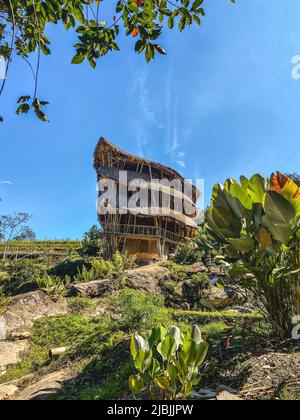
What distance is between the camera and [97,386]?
367 cm

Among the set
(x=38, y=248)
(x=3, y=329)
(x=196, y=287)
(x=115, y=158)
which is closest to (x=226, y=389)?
(x=3, y=329)

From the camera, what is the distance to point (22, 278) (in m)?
15.7

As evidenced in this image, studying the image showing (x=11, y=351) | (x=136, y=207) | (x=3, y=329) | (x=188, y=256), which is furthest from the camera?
(x=136, y=207)

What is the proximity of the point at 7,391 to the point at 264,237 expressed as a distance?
4980 millimetres

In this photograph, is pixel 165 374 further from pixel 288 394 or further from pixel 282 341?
pixel 282 341

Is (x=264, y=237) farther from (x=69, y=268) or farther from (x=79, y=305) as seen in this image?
(x=69, y=268)

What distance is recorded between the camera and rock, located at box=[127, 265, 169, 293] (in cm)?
1221

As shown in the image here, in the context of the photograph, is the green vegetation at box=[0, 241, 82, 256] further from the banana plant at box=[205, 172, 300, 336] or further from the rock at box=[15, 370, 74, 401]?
the banana plant at box=[205, 172, 300, 336]

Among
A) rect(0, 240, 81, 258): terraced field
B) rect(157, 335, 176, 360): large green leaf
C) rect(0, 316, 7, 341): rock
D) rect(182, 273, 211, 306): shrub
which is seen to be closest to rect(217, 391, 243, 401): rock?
rect(157, 335, 176, 360): large green leaf

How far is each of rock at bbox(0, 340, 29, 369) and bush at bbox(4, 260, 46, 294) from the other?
25.9 feet

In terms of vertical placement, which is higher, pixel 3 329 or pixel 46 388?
pixel 3 329

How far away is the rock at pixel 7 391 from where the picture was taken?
4.31 metres

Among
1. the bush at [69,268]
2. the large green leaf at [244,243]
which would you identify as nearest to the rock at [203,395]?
the large green leaf at [244,243]

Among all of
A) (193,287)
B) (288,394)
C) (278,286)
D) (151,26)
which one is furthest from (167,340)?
(193,287)
